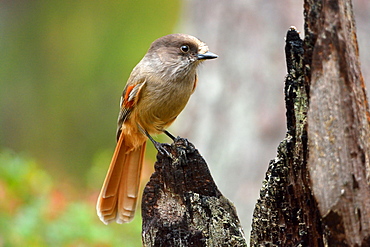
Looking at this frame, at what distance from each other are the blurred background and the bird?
1.45 feet

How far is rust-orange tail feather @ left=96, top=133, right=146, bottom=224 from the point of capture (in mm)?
4383

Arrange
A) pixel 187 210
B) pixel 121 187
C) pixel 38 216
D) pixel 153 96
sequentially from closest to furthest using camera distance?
pixel 187 210 < pixel 153 96 < pixel 121 187 < pixel 38 216

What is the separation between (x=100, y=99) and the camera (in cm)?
894

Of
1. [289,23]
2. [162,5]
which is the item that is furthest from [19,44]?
[289,23]

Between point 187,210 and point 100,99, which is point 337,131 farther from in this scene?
point 100,99

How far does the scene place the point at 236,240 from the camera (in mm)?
2703

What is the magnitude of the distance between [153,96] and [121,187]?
2.45ft

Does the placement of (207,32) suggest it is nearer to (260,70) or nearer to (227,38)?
(227,38)

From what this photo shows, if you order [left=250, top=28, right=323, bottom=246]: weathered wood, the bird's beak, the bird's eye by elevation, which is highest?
the bird's eye

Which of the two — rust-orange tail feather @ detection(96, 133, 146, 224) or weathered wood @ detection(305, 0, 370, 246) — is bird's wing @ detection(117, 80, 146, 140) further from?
weathered wood @ detection(305, 0, 370, 246)

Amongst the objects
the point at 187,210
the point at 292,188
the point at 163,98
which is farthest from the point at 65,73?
the point at 292,188

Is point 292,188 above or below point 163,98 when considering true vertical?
below

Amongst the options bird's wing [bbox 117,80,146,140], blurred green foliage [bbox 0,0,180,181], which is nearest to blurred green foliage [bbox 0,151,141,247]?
bird's wing [bbox 117,80,146,140]

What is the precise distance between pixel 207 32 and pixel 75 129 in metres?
2.57
